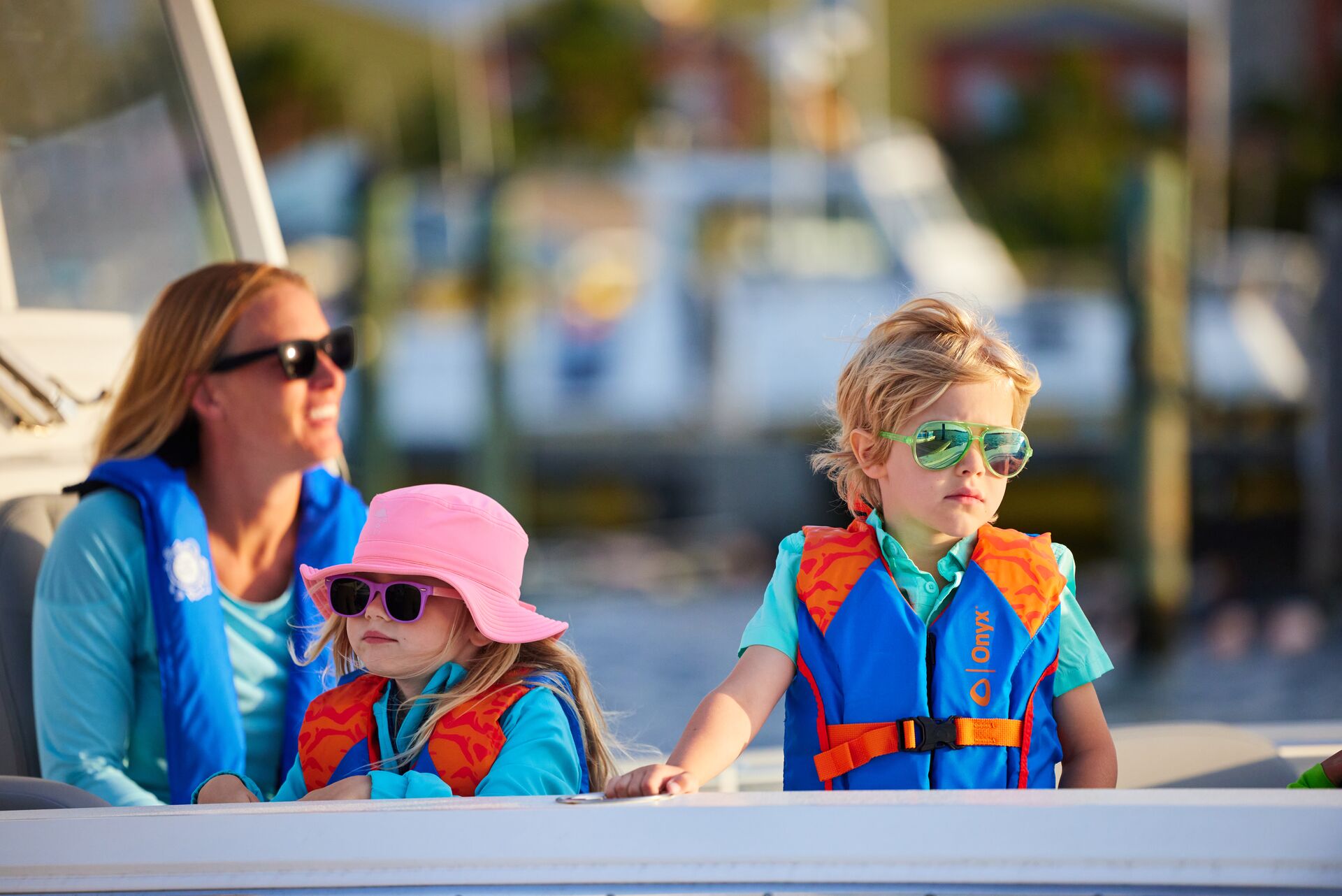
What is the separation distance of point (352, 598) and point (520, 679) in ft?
0.79

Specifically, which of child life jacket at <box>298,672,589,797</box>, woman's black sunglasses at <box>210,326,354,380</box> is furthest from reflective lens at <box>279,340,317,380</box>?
child life jacket at <box>298,672,589,797</box>

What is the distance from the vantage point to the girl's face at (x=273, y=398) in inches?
93.5

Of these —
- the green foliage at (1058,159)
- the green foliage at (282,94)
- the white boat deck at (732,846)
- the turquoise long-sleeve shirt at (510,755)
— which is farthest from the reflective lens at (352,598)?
the green foliage at (282,94)

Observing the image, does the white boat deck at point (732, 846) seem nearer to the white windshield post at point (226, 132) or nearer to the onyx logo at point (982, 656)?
the onyx logo at point (982, 656)

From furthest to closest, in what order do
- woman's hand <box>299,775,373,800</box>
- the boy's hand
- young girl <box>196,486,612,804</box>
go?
young girl <box>196,486,612,804</box>, woman's hand <box>299,775,373,800</box>, the boy's hand

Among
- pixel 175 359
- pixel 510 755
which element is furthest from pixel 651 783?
pixel 175 359

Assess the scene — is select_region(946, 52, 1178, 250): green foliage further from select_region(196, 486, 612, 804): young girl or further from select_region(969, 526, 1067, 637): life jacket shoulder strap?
select_region(196, 486, 612, 804): young girl

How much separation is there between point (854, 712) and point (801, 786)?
14cm

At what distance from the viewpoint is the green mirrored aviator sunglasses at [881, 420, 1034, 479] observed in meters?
1.68

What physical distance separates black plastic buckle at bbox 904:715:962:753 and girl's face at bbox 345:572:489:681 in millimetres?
578

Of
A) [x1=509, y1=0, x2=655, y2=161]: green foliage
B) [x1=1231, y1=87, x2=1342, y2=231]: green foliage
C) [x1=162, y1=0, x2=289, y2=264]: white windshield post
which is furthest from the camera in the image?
[x1=509, y1=0, x2=655, y2=161]: green foliage

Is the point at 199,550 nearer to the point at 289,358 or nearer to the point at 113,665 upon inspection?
the point at 113,665

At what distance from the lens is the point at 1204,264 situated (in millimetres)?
17656

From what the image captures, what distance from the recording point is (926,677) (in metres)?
1.69
